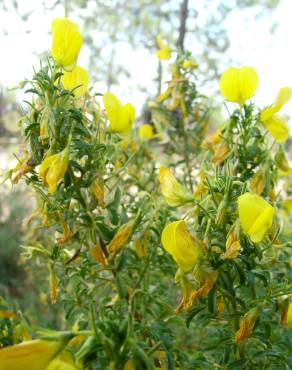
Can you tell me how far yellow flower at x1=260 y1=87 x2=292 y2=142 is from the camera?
1256 mm

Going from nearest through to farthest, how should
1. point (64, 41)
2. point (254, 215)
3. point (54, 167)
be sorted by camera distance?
point (254, 215) < point (54, 167) < point (64, 41)

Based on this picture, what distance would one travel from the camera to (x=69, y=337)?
692mm

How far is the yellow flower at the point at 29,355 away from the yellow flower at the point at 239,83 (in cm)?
84

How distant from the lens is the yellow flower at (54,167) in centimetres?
101

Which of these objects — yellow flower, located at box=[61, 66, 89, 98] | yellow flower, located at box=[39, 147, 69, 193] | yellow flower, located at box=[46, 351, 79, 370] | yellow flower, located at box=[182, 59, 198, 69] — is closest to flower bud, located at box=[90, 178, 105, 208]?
yellow flower, located at box=[39, 147, 69, 193]

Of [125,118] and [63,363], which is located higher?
[125,118]

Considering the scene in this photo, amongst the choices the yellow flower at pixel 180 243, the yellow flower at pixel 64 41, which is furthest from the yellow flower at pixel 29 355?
the yellow flower at pixel 64 41

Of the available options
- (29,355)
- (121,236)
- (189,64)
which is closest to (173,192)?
(121,236)

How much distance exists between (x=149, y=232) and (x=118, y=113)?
12.8 inches

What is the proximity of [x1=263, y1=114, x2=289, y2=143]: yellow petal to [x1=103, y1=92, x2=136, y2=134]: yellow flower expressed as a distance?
0.37m

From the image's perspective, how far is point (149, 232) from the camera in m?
1.22

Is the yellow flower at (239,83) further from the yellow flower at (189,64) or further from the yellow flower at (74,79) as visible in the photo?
the yellow flower at (189,64)

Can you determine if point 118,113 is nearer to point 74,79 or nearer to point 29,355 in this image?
point 74,79

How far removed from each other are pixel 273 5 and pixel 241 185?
5.96m
